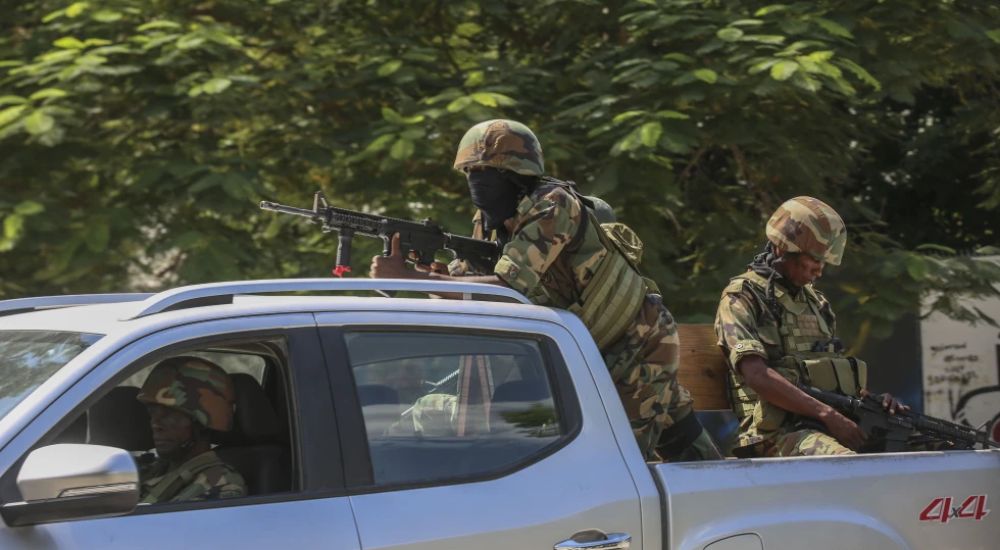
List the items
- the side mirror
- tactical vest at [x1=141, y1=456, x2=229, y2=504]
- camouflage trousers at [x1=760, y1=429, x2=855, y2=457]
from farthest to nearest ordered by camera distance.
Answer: camouflage trousers at [x1=760, y1=429, x2=855, y2=457]
tactical vest at [x1=141, y1=456, x2=229, y2=504]
the side mirror

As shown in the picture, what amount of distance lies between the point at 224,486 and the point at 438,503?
48cm

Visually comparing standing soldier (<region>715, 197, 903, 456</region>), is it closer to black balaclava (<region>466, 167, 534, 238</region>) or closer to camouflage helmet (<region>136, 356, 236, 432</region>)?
black balaclava (<region>466, 167, 534, 238</region>)

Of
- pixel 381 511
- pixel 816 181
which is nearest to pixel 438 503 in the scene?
pixel 381 511

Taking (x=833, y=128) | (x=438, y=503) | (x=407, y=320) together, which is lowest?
(x=833, y=128)

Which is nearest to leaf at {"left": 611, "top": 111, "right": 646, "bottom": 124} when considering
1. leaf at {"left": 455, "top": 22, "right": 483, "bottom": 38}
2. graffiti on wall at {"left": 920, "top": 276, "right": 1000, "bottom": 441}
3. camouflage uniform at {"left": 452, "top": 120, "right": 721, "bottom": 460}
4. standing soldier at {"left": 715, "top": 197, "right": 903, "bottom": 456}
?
leaf at {"left": 455, "top": 22, "right": 483, "bottom": 38}

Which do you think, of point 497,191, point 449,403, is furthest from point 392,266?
point 449,403

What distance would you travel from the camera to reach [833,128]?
343 inches

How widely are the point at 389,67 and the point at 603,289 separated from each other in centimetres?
421

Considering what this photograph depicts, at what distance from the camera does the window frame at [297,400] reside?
8.79 feet

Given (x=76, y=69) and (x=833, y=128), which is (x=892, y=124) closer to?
(x=833, y=128)

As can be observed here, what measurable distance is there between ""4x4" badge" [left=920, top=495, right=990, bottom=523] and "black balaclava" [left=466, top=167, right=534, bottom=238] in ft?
5.37

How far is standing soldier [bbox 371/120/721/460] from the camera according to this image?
4109 millimetres

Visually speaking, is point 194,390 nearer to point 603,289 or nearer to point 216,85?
point 603,289

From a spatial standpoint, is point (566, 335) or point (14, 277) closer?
point (566, 335)
